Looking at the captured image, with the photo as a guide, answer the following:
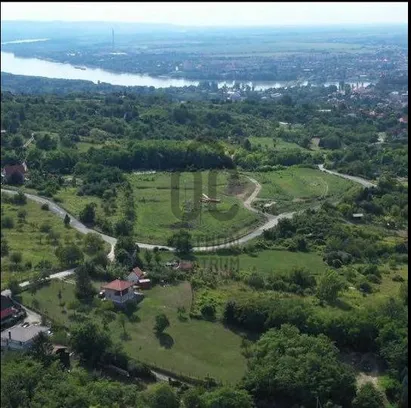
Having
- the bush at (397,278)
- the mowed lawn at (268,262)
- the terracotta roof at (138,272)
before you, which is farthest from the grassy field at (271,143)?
the terracotta roof at (138,272)

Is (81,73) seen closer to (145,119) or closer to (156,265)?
(145,119)

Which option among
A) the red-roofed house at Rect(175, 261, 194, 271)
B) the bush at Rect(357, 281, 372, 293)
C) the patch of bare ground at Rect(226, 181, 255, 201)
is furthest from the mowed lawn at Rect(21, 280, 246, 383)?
the patch of bare ground at Rect(226, 181, 255, 201)

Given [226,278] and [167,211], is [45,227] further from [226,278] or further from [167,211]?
[167,211]

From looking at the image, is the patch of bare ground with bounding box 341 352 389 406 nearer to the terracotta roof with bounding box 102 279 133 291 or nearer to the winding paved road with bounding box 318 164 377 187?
the terracotta roof with bounding box 102 279 133 291

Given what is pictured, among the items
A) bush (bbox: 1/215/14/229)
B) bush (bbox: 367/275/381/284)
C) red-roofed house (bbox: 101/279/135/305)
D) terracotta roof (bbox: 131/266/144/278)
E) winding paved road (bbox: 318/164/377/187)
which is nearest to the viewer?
bush (bbox: 1/215/14/229)

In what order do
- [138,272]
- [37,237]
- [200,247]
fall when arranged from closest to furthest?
[37,237]
[138,272]
[200,247]

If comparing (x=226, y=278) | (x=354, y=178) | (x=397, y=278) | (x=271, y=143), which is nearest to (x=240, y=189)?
(x=354, y=178)

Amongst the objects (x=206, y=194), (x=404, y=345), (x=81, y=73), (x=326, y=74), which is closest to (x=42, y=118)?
(x=206, y=194)
